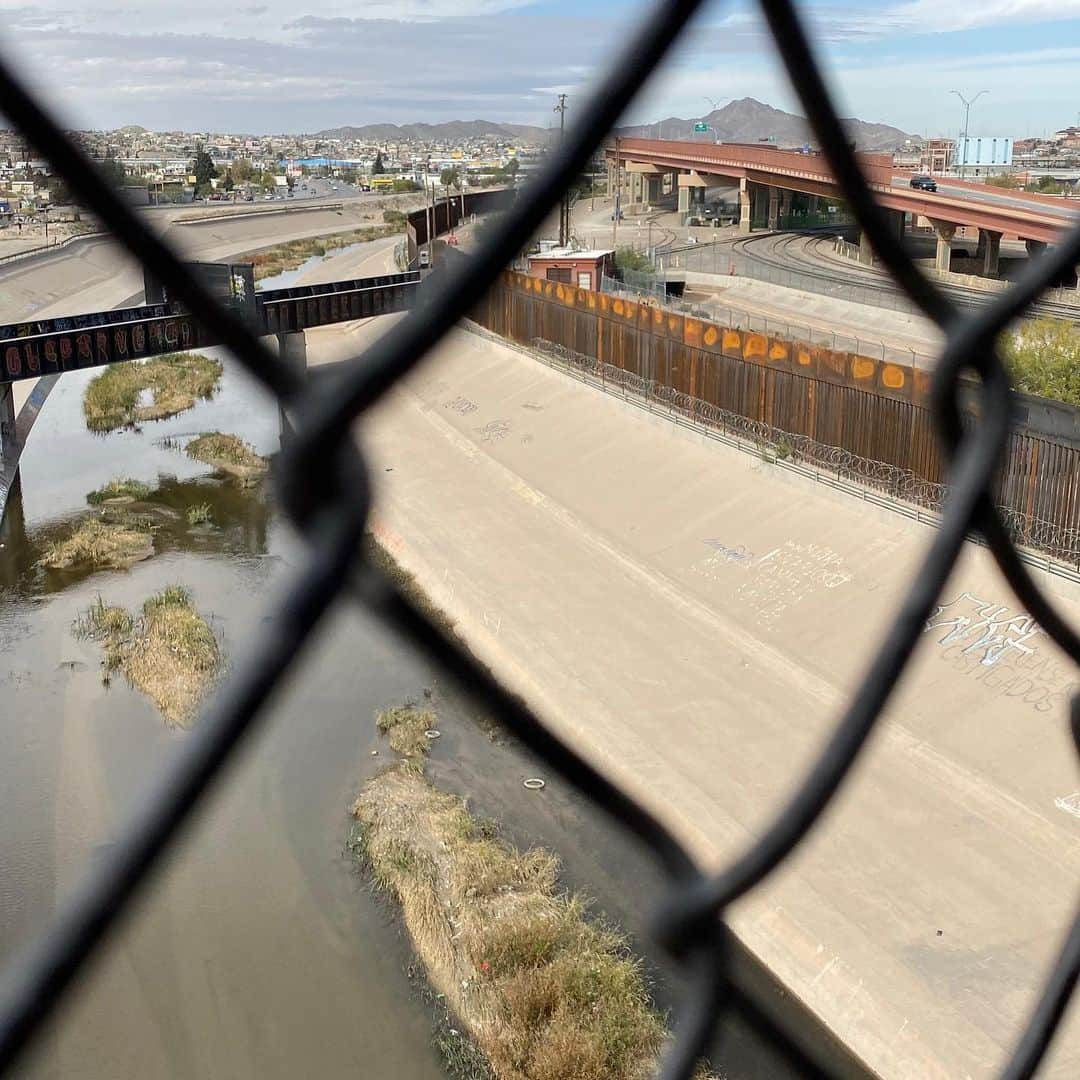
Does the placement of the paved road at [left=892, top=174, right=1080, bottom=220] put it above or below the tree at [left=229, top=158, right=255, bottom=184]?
below

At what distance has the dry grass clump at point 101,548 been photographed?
1364 cm

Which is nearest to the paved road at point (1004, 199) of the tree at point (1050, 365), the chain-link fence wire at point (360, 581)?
the tree at point (1050, 365)

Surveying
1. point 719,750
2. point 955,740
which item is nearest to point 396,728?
point 719,750

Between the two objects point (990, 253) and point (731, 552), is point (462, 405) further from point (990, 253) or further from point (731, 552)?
point (990, 253)

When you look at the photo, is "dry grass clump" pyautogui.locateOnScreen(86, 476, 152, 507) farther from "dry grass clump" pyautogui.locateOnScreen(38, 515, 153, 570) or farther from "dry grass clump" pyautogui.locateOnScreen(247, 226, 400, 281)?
"dry grass clump" pyautogui.locateOnScreen(247, 226, 400, 281)

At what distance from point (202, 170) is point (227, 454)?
18.1 m

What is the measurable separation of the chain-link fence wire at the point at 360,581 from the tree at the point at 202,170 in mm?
371

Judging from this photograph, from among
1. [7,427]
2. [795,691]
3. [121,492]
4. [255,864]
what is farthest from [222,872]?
[7,427]

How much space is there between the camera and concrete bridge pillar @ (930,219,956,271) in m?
24.7

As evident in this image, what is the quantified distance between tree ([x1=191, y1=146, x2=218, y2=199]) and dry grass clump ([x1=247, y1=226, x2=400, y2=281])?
2637 centimetres

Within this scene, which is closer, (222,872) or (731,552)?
(222,872)

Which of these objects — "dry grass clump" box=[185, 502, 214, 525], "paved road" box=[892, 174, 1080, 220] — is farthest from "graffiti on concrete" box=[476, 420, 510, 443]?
"paved road" box=[892, 174, 1080, 220]

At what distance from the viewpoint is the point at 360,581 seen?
0.53 m

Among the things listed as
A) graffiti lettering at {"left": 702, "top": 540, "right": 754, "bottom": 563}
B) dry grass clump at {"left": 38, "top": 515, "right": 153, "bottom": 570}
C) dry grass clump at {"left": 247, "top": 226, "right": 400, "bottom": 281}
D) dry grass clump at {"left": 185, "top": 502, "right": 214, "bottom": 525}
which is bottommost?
dry grass clump at {"left": 247, "top": 226, "right": 400, "bottom": 281}
